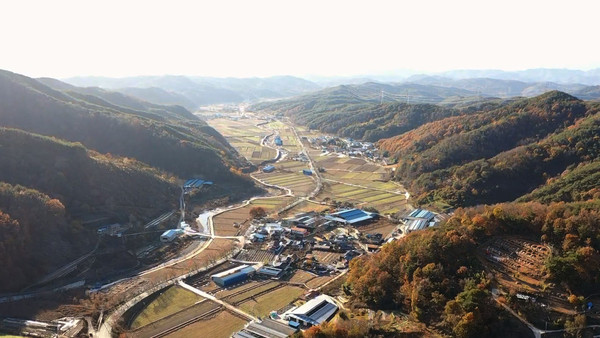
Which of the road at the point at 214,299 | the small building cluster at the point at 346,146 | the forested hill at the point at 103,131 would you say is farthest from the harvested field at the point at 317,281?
the small building cluster at the point at 346,146

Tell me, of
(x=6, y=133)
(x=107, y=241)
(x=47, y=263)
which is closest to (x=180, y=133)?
(x=6, y=133)

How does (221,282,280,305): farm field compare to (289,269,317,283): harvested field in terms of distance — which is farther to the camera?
(289,269,317,283): harvested field

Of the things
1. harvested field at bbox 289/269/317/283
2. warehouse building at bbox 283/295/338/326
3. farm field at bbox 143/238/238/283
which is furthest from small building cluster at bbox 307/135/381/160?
warehouse building at bbox 283/295/338/326

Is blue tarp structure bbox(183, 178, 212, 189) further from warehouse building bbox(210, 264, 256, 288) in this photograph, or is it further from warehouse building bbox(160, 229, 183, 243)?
warehouse building bbox(210, 264, 256, 288)

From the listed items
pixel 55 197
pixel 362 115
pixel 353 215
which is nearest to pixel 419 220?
pixel 353 215

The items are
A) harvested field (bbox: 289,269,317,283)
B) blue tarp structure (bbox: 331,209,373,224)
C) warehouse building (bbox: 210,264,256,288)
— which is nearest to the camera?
warehouse building (bbox: 210,264,256,288)

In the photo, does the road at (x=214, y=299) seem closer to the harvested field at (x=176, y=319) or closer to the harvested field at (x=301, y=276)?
the harvested field at (x=176, y=319)
